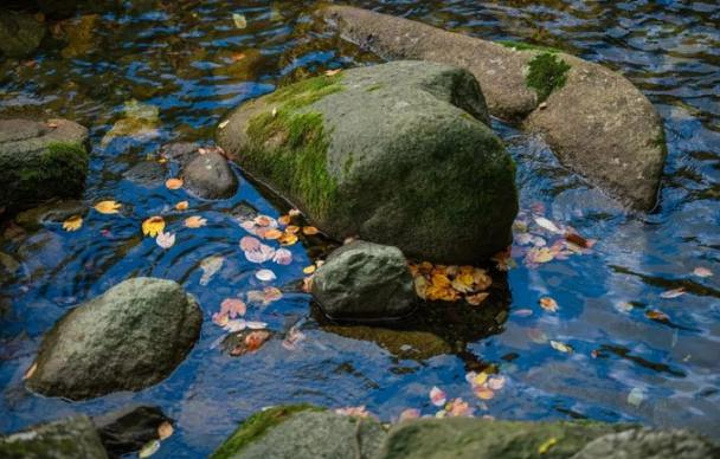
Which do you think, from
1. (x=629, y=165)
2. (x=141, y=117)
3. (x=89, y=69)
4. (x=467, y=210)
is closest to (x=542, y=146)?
(x=629, y=165)

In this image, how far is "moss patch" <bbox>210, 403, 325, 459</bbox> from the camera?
14.2 feet

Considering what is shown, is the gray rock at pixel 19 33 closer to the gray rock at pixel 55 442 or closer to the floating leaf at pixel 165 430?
the floating leaf at pixel 165 430

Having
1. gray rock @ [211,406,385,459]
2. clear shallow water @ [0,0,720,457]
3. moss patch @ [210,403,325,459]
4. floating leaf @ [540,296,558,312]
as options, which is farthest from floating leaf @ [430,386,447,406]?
floating leaf @ [540,296,558,312]

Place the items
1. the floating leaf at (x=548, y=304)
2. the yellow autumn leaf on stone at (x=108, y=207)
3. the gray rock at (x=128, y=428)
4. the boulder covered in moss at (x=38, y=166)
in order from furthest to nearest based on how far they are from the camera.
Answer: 1. the yellow autumn leaf on stone at (x=108, y=207)
2. the boulder covered in moss at (x=38, y=166)
3. the floating leaf at (x=548, y=304)
4. the gray rock at (x=128, y=428)

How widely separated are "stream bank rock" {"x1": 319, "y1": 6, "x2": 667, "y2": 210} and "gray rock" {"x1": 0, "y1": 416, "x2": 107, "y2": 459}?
5296 millimetres

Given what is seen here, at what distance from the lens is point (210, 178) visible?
746 cm

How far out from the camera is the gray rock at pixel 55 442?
3486mm

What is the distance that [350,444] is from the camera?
4055 millimetres

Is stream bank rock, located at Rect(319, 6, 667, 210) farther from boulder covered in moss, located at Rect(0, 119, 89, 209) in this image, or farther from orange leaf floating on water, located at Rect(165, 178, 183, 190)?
boulder covered in moss, located at Rect(0, 119, 89, 209)

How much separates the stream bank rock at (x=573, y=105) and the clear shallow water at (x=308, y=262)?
221 millimetres

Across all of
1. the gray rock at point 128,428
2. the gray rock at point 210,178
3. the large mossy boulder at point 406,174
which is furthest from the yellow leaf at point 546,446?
the gray rock at point 210,178

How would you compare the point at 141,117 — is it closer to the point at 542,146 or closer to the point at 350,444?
the point at 542,146

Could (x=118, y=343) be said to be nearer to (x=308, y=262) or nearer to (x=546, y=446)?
(x=308, y=262)

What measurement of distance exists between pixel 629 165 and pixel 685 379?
101 inches
